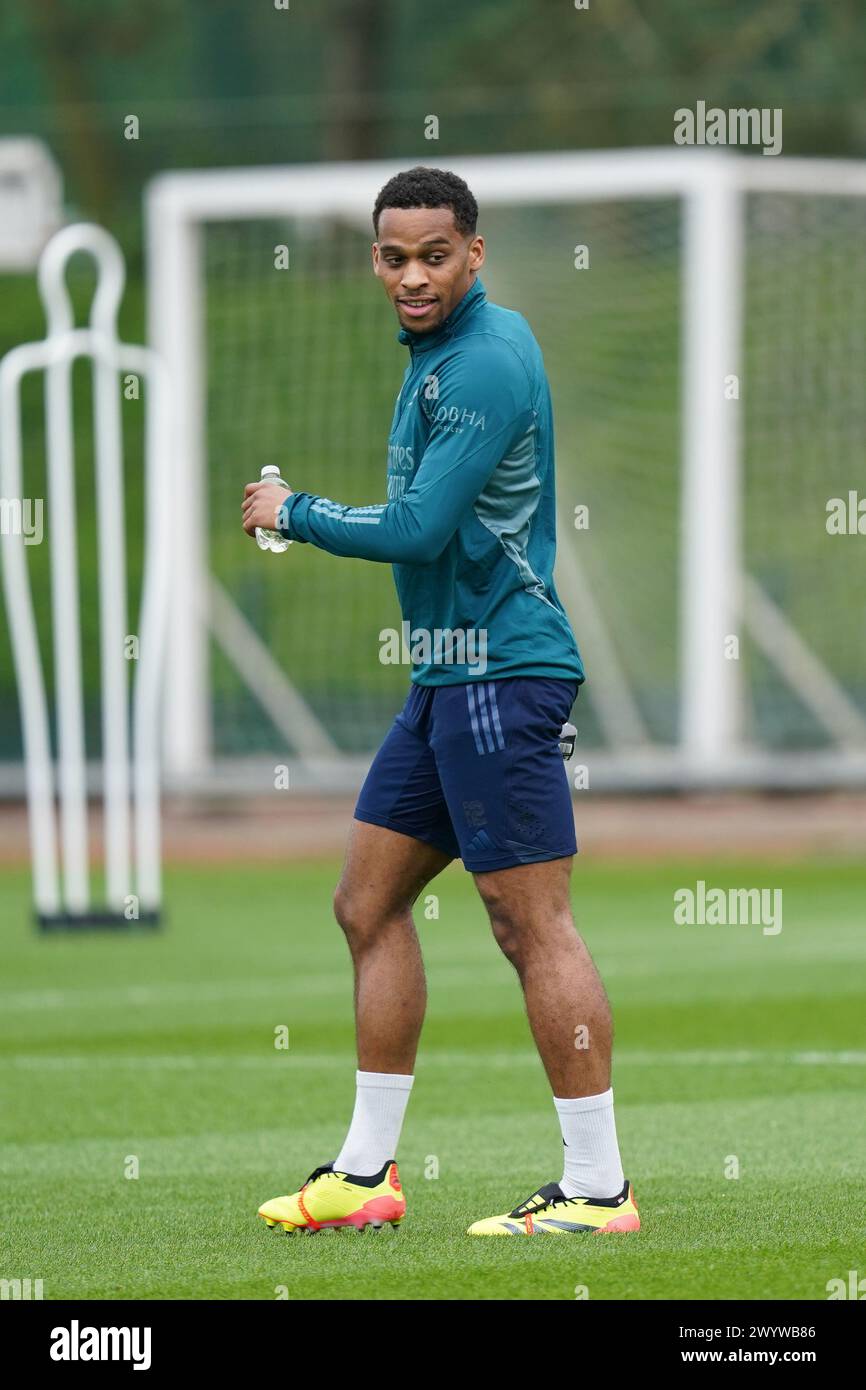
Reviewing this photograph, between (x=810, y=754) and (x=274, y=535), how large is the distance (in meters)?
13.5

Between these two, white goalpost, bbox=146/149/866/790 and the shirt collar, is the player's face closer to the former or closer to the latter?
the shirt collar

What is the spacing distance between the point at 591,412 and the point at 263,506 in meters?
14.0

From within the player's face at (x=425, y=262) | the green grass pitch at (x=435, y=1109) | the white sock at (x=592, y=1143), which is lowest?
the green grass pitch at (x=435, y=1109)

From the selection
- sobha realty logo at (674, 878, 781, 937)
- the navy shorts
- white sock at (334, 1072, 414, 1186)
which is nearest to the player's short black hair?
the navy shorts

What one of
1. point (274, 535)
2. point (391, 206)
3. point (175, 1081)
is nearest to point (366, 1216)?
point (274, 535)

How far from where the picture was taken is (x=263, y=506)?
5941mm

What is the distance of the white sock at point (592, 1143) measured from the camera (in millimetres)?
5914

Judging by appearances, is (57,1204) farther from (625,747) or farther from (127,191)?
(127,191)

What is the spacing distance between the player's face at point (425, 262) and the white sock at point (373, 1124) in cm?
185

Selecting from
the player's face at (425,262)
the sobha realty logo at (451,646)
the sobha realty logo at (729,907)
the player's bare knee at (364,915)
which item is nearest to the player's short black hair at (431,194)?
the player's face at (425,262)

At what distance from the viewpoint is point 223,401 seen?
20500 mm
